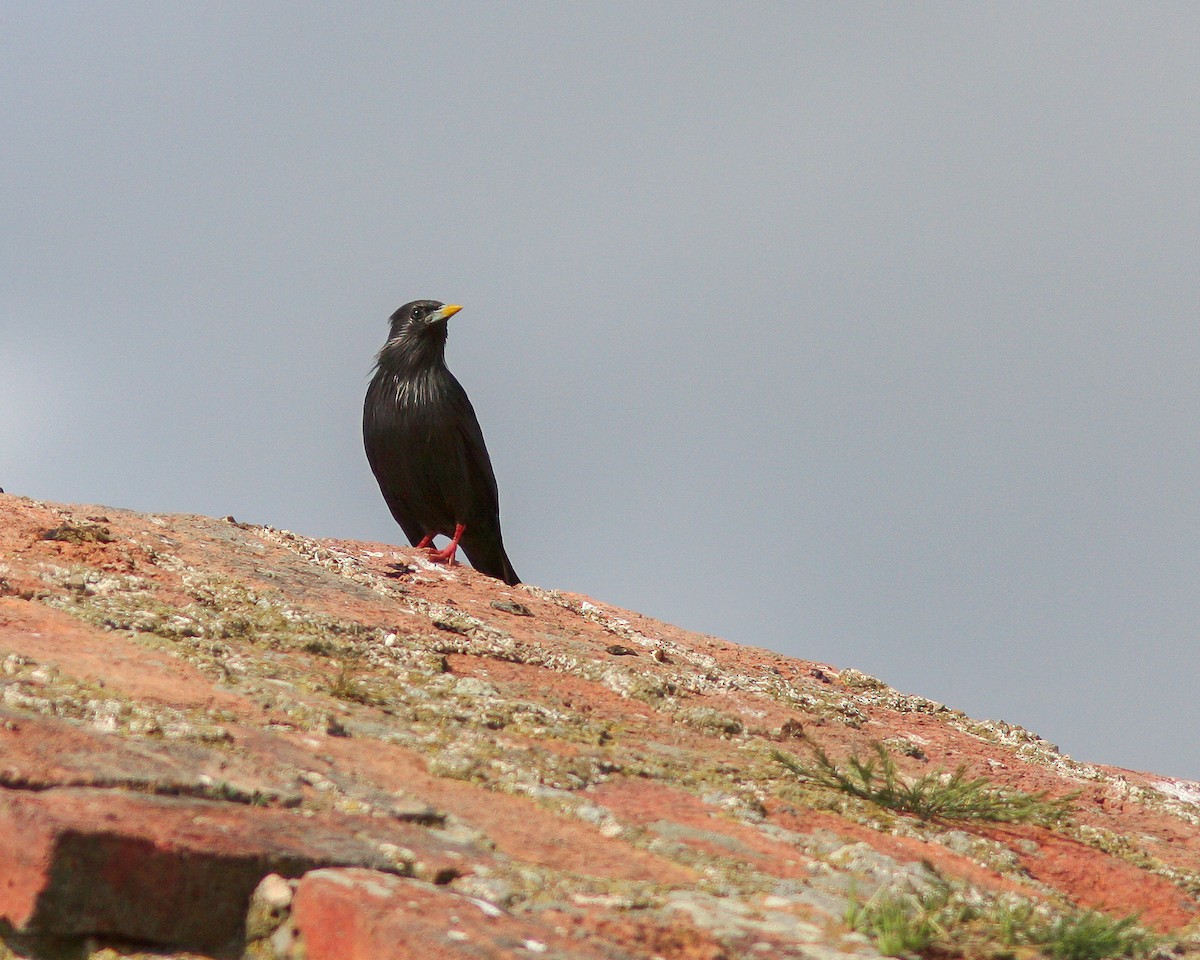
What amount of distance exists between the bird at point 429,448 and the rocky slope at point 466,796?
4324mm

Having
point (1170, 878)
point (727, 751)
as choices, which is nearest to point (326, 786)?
point (727, 751)

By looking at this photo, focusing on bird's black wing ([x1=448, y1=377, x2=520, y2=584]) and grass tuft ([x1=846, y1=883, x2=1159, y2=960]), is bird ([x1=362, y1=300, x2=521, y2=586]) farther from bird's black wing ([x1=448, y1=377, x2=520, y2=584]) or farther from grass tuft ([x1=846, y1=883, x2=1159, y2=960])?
grass tuft ([x1=846, y1=883, x2=1159, y2=960])

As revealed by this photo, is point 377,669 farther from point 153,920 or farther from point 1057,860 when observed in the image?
point 1057,860

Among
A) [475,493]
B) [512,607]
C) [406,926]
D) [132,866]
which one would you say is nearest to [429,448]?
[475,493]

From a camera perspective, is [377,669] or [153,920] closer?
[153,920]

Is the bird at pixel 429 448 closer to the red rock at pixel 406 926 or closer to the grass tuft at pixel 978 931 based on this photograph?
the grass tuft at pixel 978 931

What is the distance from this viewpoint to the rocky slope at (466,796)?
6.08 ft

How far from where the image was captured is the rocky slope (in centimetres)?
185

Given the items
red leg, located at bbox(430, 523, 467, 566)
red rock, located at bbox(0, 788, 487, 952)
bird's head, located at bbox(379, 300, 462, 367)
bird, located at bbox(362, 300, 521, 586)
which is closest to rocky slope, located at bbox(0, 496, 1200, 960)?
red rock, located at bbox(0, 788, 487, 952)

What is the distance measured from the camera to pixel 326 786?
2.29 meters

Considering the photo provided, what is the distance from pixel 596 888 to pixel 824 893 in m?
0.42

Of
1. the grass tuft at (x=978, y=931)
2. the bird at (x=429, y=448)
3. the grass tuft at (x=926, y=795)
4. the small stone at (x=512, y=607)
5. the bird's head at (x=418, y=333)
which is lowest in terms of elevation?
the grass tuft at (x=978, y=931)

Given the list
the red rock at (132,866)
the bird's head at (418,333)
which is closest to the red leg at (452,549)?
the bird's head at (418,333)

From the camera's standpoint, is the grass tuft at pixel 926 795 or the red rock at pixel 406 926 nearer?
the red rock at pixel 406 926
